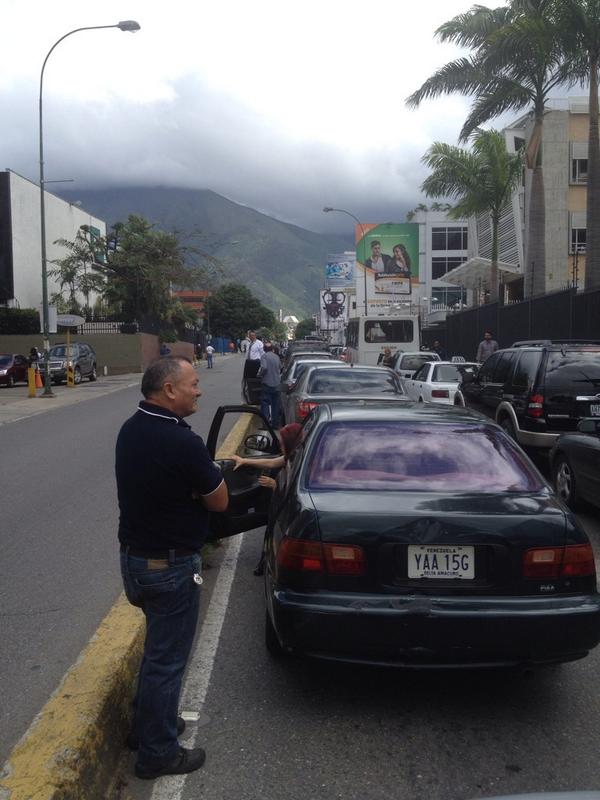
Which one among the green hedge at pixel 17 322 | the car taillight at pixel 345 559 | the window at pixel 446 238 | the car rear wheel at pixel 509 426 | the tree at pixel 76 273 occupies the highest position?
the window at pixel 446 238

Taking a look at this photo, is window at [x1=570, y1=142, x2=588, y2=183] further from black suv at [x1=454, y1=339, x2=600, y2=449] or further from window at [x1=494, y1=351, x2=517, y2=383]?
black suv at [x1=454, y1=339, x2=600, y2=449]

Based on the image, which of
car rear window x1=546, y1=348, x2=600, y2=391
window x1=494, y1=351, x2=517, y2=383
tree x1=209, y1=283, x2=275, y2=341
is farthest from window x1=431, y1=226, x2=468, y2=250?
car rear window x1=546, y1=348, x2=600, y2=391

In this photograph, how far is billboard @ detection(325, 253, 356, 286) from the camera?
134 meters

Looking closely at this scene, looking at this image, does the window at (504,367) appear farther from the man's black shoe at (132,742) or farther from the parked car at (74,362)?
the parked car at (74,362)

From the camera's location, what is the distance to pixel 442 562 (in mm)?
3953

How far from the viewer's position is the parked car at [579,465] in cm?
788

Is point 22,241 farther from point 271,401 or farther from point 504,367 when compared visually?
point 504,367

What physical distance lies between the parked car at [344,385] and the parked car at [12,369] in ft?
71.6

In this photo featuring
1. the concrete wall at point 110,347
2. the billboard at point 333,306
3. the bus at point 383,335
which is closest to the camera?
the bus at point 383,335

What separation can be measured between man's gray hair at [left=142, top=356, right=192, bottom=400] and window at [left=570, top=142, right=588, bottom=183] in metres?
37.0

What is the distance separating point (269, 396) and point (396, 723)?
1230cm

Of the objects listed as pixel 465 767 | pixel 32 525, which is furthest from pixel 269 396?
pixel 465 767

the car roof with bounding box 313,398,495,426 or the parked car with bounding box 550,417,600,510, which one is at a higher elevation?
the car roof with bounding box 313,398,495,426

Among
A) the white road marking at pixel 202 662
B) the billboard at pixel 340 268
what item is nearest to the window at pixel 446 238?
the billboard at pixel 340 268
